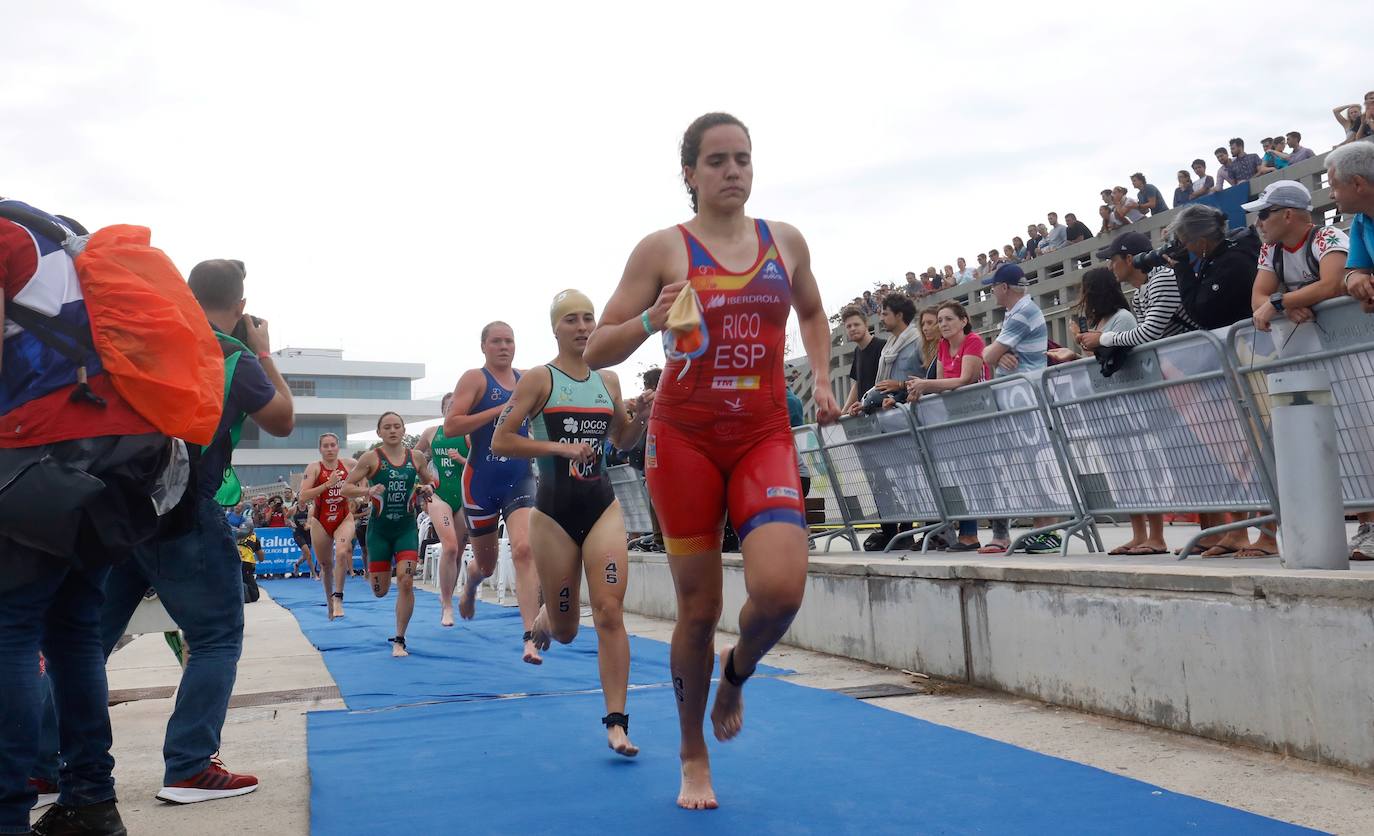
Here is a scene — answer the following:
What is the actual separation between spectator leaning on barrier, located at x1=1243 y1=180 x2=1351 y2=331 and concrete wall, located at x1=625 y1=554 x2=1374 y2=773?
1360 millimetres

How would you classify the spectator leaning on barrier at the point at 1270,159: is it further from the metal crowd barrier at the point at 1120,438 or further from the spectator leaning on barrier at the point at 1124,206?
the metal crowd barrier at the point at 1120,438

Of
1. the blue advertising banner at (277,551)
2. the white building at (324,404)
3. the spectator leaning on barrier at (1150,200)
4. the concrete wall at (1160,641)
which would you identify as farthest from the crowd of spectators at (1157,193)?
the white building at (324,404)

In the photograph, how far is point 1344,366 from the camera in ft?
16.3

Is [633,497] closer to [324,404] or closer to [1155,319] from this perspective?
[1155,319]

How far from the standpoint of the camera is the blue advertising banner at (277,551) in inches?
1136

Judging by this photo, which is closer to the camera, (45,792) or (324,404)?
(45,792)

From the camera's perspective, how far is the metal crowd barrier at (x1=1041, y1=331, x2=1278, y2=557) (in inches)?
222

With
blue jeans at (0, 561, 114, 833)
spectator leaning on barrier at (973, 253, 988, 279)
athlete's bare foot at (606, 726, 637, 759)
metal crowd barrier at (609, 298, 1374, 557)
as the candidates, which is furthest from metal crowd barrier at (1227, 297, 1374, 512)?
spectator leaning on barrier at (973, 253, 988, 279)

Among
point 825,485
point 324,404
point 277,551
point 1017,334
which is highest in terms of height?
point 324,404

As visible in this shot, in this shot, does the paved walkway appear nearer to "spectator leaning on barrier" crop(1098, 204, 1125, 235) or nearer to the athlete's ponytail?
the athlete's ponytail

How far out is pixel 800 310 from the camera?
4.17 meters

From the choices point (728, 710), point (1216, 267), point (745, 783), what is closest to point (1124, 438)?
point (1216, 267)

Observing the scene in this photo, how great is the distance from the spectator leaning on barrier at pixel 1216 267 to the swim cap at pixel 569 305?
3281 millimetres

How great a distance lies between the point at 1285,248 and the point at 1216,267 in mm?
627
